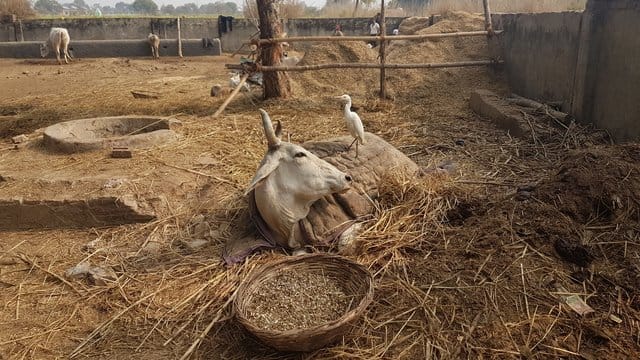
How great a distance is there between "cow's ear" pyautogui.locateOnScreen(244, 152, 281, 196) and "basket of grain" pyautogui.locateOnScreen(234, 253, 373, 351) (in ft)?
2.00

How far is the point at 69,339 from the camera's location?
11.0 ft

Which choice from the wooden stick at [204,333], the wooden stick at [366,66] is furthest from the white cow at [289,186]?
the wooden stick at [366,66]

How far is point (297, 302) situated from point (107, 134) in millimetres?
5023

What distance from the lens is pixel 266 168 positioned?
3826 mm

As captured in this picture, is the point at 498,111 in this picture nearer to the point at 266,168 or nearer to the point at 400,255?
the point at 400,255

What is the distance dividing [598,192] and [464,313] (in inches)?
65.7

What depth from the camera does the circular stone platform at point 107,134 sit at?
620 cm

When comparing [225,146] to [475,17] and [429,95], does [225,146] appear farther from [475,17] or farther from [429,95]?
[475,17]

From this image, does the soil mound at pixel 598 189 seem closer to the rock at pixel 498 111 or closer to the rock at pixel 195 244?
the rock at pixel 498 111

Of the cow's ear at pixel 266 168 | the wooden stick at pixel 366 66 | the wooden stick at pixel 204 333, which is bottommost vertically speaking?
the wooden stick at pixel 204 333

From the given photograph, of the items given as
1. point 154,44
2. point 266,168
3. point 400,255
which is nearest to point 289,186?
point 266,168

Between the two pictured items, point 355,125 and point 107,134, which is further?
point 107,134

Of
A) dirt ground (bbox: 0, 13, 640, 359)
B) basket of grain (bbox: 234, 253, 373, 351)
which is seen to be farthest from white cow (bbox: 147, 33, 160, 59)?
basket of grain (bbox: 234, 253, 373, 351)

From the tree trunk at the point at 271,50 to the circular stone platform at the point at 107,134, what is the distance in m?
2.66
